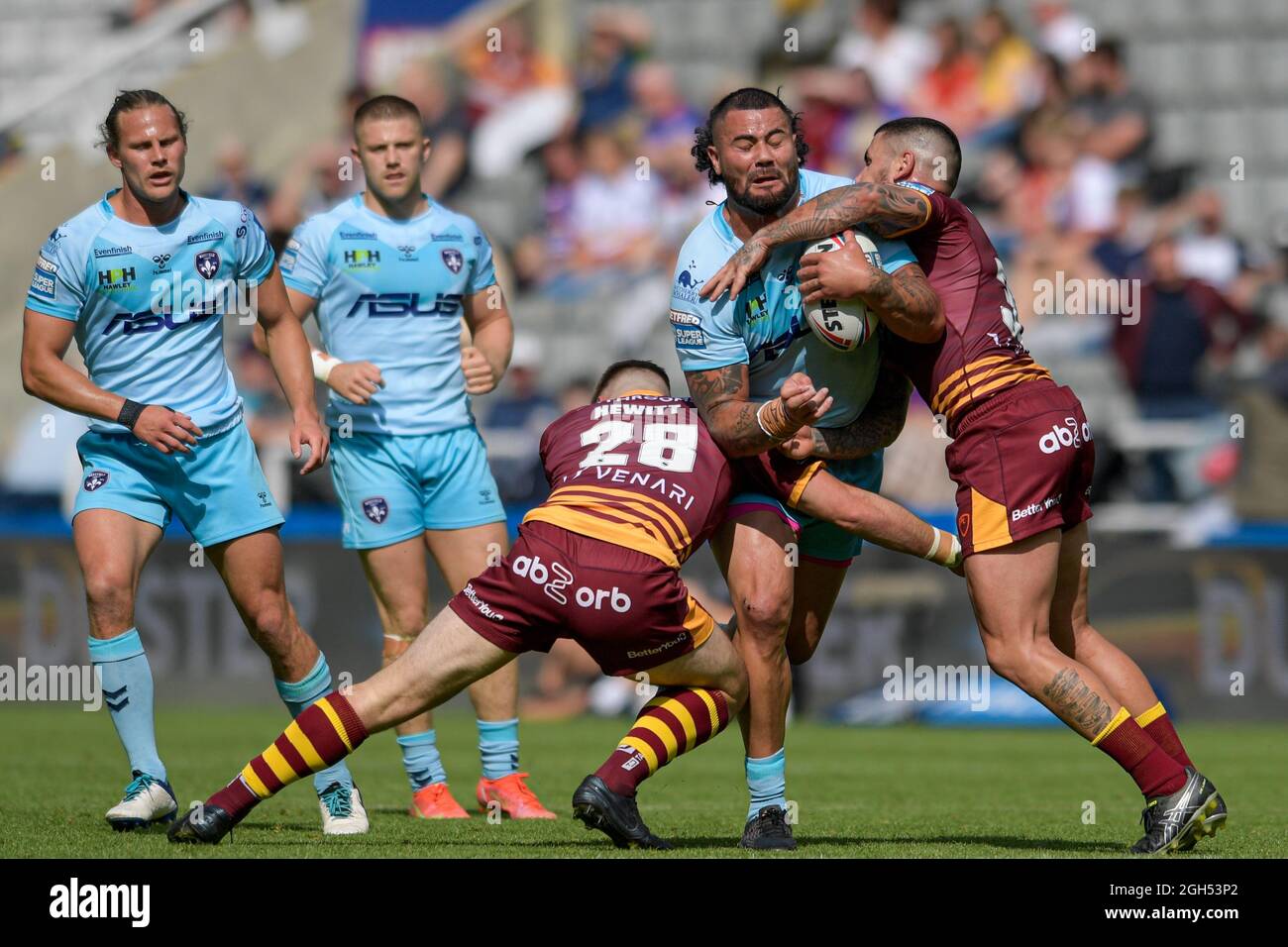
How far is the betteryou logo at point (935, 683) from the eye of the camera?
13.5 m

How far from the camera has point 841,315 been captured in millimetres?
6512

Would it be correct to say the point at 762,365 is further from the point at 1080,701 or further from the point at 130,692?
the point at 130,692

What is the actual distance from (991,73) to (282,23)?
845 centimetres

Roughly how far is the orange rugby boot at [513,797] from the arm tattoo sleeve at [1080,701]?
8.08ft

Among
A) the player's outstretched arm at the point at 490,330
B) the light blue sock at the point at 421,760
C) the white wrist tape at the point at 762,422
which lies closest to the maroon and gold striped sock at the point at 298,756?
the white wrist tape at the point at 762,422

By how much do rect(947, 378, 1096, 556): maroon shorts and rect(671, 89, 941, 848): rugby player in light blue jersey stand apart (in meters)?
0.44

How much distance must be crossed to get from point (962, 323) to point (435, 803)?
122 inches

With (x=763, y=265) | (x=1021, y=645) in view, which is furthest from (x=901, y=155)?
(x=1021, y=645)

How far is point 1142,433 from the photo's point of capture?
14898 millimetres

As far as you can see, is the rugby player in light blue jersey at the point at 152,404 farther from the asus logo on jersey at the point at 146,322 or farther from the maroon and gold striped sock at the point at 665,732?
the maroon and gold striped sock at the point at 665,732

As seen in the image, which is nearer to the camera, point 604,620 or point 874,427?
point 604,620

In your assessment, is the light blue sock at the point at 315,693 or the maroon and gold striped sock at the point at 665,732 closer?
the maroon and gold striped sock at the point at 665,732

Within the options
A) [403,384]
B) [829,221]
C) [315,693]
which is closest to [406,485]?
[403,384]

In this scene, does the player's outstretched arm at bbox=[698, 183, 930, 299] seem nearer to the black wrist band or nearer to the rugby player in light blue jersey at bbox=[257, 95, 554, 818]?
the rugby player in light blue jersey at bbox=[257, 95, 554, 818]
